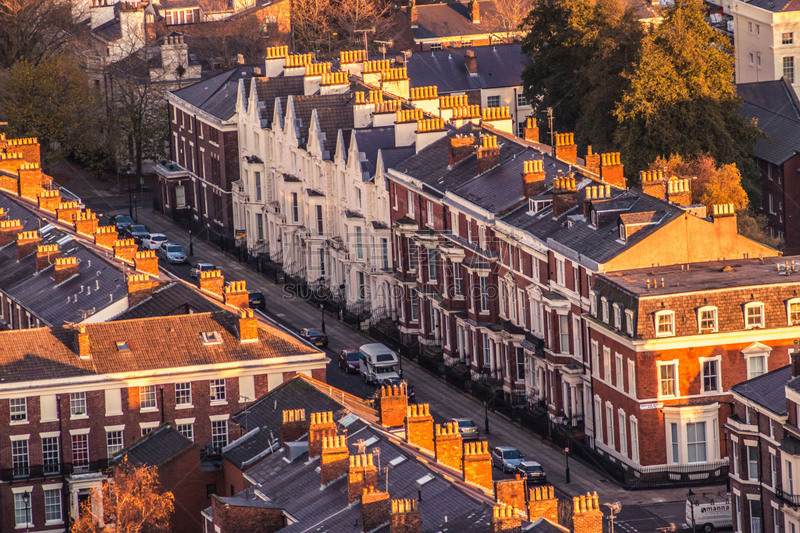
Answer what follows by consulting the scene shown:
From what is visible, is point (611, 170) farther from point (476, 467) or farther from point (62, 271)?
point (476, 467)

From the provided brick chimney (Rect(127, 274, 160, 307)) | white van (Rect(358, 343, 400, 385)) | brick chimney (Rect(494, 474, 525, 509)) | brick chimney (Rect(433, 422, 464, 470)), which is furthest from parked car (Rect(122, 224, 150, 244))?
brick chimney (Rect(494, 474, 525, 509))

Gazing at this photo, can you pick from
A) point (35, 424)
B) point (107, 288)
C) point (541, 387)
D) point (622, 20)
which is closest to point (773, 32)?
point (622, 20)

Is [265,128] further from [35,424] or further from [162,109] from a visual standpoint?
[35,424]

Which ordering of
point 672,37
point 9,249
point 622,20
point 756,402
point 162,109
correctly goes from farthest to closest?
point 162,109, point 622,20, point 672,37, point 9,249, point 756,402

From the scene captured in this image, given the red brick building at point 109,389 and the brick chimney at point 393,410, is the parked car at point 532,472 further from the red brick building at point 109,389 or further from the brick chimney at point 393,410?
the brick chimney at point 393,410

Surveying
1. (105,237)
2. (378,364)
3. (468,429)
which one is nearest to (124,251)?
(105,237)

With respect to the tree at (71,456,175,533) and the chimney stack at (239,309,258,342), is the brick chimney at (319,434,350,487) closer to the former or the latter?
the tree at (71,456,175,533)

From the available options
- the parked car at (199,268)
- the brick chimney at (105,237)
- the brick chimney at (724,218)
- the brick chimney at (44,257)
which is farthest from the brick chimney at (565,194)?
the parked car at (199,268)
